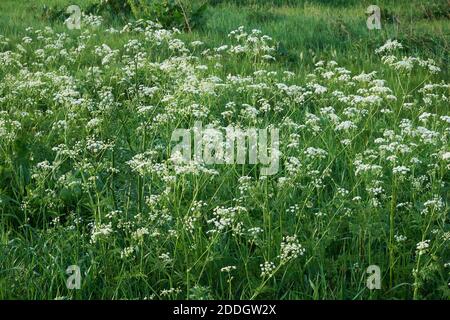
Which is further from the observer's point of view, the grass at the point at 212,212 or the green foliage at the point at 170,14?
the green foliage at the point at 170,14

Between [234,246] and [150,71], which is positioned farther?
[150,71]

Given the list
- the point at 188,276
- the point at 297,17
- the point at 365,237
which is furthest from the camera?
the point at 297,17

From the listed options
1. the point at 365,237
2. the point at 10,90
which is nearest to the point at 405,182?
the point at 365,237

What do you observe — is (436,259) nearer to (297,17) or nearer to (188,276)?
(188,276)

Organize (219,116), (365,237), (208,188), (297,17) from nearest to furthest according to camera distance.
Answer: (365,237) < (208,188) < (219,116) < (297,17)

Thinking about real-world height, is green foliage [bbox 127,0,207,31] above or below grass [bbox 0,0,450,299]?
above

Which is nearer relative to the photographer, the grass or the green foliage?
the grass

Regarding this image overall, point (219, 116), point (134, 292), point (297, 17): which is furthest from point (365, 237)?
point (297, 17)

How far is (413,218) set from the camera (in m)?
4.07

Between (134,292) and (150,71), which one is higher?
(150,71)

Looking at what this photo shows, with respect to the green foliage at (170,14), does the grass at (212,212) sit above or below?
below

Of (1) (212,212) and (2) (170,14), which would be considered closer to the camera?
(1) (212,212)

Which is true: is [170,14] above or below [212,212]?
above

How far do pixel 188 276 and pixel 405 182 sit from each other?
188 cm
